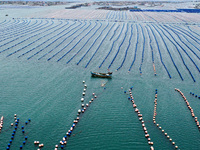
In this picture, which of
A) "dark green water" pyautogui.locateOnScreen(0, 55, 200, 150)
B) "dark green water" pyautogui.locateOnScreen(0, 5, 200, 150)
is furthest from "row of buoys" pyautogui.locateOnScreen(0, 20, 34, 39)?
"dark green water" pyautogui.locateOnScreen(0, 55, 200, 150)

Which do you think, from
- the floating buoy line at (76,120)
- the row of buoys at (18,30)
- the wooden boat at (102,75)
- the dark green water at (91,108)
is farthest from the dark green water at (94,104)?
the row of buoys at (18,30)

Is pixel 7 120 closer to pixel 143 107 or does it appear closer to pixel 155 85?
pixel 143 107

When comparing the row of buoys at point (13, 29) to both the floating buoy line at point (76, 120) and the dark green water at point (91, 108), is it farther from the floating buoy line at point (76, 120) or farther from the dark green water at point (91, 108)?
the floating buoy line at point (76, 120)

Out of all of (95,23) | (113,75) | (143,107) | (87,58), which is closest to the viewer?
(143,107)

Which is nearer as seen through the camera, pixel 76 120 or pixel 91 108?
pixel 76 120

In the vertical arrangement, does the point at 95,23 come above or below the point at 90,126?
above

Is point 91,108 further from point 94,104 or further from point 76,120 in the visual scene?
point 76,120

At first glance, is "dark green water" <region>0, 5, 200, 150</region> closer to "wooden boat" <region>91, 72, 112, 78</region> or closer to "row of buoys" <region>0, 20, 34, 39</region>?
"wooden boat" <region>91, 72, 112, 78</region>

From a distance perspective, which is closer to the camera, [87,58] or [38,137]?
[38,137]

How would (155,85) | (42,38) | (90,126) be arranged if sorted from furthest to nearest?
(42,38) → (155,85) → (90,126)

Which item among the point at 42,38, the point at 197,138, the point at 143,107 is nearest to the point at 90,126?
the point at 143,107

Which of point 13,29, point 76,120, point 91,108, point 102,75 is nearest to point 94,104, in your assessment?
point 91,108
